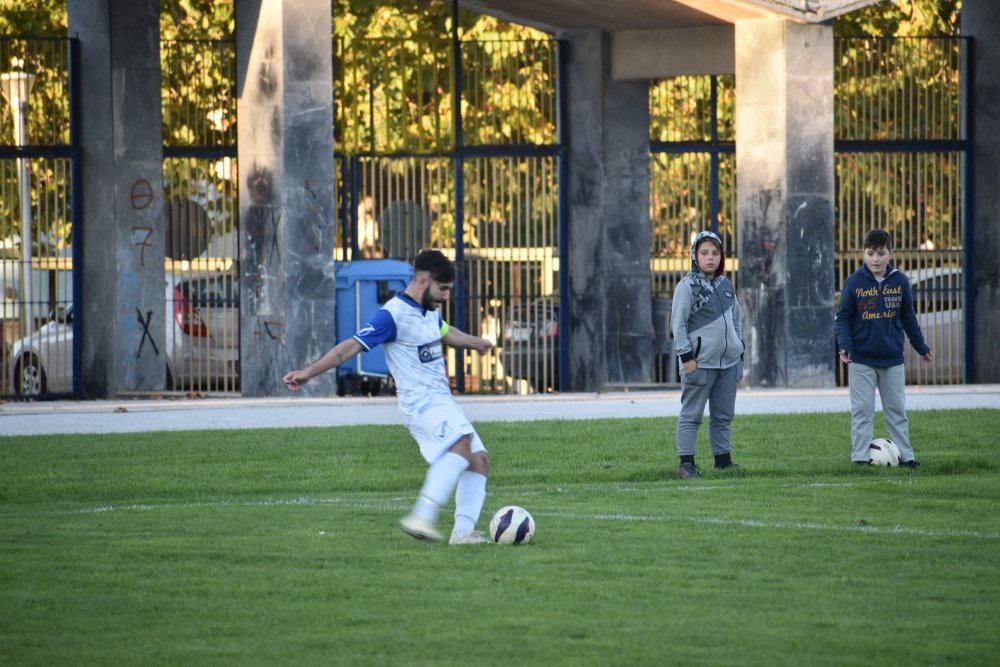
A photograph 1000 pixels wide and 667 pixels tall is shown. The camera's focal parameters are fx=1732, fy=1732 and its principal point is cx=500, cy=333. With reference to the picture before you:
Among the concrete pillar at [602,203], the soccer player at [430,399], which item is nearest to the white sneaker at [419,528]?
the soccer player at [430,399]

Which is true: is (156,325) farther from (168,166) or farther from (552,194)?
(552,194)

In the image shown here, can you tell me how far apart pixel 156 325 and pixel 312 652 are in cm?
1662

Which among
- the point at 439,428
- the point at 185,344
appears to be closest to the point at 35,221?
the point at 185,344

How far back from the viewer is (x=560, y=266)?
77.4 ft

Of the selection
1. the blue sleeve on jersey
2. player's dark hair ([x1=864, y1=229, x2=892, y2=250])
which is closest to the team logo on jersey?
the blue sleeve on jersey

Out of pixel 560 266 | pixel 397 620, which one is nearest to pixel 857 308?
pixel 397 620

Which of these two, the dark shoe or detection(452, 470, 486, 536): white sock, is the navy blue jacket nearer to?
the dark shoe

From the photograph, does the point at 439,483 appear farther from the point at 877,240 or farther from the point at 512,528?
the point at 877,240

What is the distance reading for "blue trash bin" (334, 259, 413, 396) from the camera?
72.5 feet

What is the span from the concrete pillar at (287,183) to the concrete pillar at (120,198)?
241 cm

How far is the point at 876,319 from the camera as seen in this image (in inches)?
492

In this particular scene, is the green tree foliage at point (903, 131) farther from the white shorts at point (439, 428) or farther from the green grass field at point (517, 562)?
the white shorts at point (439, 428)

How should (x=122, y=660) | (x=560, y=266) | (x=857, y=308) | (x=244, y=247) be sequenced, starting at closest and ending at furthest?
1. (x=122, y=660)
2. (x=857, y=308)
3. (x=244, y=247)
4. (x=560, y=266)

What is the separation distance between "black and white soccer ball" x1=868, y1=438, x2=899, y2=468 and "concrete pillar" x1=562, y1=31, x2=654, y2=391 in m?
10.9
